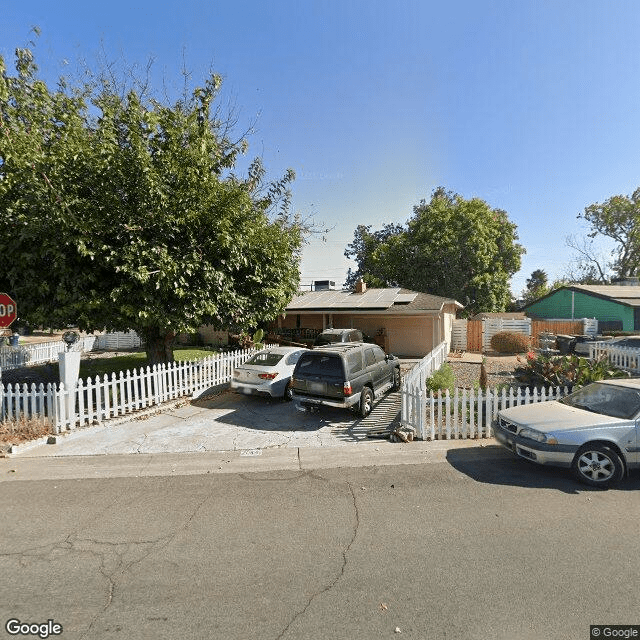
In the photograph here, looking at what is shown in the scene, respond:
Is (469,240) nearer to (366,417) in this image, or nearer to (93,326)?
(366,417)

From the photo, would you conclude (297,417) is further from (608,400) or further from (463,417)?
(608,400)

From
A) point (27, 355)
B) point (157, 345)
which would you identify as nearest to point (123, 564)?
point (157, 345)

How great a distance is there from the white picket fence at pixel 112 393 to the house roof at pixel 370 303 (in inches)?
280

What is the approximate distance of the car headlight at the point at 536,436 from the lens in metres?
5.23

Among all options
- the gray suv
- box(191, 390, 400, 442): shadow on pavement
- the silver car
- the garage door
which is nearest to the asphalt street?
the silver car

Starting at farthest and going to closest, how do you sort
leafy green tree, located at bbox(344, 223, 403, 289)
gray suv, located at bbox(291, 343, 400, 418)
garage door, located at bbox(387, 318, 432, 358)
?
leafy green tree, located at bbox(344, 223, 403, 289) → garage door, located at bbox(387, 318, 432, 358) → gray suv, located at bbox(291, 343, 400, 418)

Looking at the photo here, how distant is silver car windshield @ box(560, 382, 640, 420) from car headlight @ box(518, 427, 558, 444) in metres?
1.10

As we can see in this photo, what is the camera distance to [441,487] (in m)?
5.13

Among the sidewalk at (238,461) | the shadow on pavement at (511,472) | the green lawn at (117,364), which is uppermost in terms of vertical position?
the green lawn at (117,364)

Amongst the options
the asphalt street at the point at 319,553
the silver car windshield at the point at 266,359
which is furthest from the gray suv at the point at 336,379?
the asphalt street at the point at 319,553

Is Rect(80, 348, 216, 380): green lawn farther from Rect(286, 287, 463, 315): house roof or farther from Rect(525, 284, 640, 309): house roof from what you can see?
Rect(525, 284, 640, 309): house roof

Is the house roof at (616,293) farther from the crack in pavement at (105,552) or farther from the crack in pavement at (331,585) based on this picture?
the crack in pavement at (105,552)

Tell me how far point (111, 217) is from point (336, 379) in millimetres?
6704

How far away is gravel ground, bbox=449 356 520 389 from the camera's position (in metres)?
12.1
